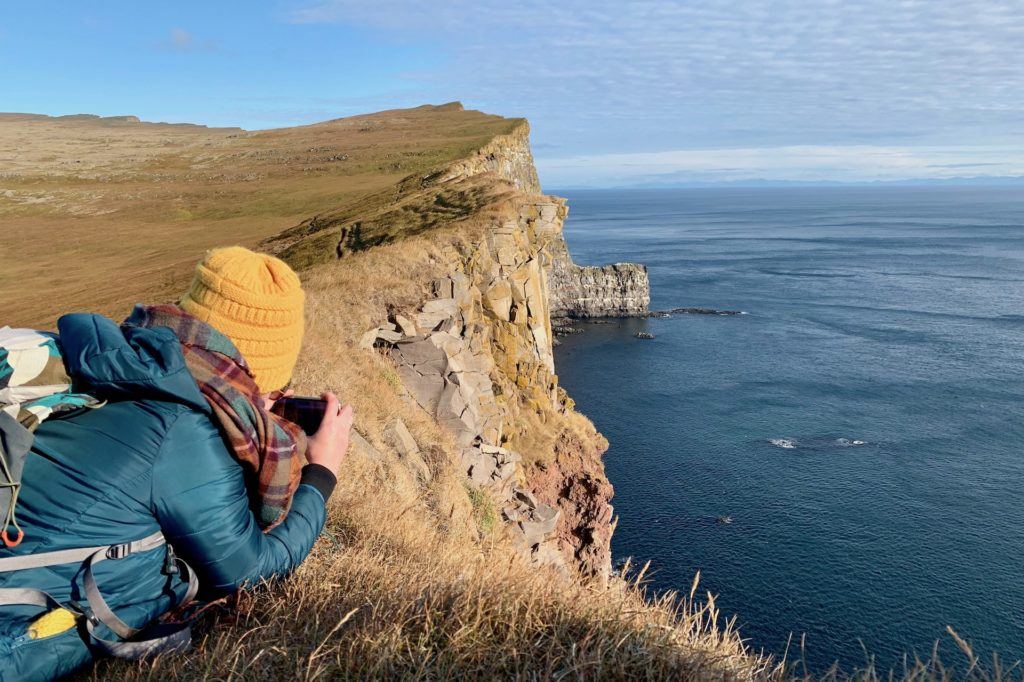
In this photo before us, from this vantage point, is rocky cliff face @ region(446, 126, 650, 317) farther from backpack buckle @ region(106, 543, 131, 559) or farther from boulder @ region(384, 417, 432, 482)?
backpack buckle @ region(106, 543, 131, 559)

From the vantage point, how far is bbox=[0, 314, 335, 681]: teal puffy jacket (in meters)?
2.71

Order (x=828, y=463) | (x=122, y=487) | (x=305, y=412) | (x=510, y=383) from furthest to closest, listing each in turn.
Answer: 1. (x=828, y=463)
2. (x=510, y=383)
3. (x=305, y=412)
4. (x=122, y=487)

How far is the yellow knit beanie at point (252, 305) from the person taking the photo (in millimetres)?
3621

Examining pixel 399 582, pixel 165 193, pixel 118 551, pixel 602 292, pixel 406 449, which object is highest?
pixel 165 193

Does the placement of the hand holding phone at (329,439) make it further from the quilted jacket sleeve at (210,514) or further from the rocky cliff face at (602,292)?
the rocky cliff face at (602,292)

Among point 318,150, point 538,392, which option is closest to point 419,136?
point 318,150

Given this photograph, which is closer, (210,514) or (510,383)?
(210,514)

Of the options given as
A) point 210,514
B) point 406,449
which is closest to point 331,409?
point 210,514

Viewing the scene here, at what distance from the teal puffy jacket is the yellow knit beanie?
0.51 metres

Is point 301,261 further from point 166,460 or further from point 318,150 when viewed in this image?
point 318,150

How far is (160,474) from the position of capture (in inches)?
112

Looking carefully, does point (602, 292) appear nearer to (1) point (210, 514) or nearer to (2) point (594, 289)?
(2) point (594, 289)

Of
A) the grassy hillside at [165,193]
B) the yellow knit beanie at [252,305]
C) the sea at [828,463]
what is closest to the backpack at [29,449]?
the yellow knit beanie at [252,305]

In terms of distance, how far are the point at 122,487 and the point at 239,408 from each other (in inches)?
23.0
